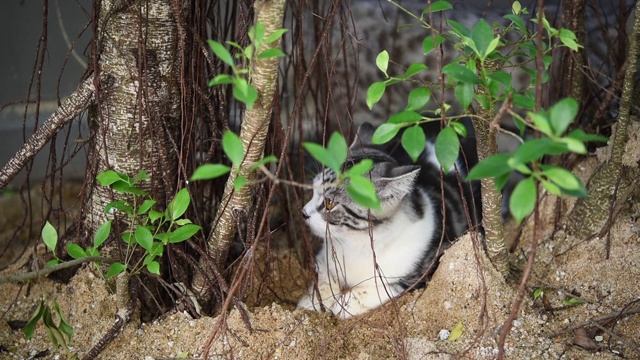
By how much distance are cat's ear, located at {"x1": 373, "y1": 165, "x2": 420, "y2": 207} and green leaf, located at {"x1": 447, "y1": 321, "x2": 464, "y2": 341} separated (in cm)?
45

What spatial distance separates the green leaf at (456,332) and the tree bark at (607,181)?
53 cm

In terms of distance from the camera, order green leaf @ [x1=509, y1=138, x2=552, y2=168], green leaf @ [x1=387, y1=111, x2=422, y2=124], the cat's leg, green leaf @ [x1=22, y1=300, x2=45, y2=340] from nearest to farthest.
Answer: green leaf @ [x1=509, y1=138, x2=552, y2=168], green leaf @ [x1=387, y1=111, x2=422, y2=124], green leaf @ [x1=22, y1=300, x2=45, y2=340], the cat's leg

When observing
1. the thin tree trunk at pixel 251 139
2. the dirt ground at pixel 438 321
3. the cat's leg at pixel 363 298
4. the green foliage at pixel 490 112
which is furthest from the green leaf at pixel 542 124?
the cat's leg at pixel 363 298

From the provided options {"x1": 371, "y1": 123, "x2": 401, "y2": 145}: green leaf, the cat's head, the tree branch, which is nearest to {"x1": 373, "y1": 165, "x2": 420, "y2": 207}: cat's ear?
the cat's head

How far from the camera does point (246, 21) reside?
1710mm

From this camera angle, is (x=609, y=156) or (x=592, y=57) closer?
(x=609, y=156)

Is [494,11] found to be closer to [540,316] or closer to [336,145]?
[540,316]

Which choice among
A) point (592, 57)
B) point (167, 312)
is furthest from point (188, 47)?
point (592, 57)

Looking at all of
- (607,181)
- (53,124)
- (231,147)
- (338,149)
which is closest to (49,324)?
(53,124)

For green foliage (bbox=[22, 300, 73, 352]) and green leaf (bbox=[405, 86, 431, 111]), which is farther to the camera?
green foliage (bbox=[22, 300, 73, 352])

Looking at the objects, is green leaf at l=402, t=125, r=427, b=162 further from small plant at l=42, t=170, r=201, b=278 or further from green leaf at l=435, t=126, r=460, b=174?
small plant at l=42, t=170, r=201, b=278

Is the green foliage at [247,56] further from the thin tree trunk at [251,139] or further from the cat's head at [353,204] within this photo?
the cat's head at [353,204]

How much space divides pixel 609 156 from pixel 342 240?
2.89 feet

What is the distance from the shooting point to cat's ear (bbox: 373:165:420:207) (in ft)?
6.69
